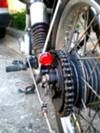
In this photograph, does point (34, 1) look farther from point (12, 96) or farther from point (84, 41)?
point (12, 96)

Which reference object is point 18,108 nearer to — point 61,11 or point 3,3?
point 61,11

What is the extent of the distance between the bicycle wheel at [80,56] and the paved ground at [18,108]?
49 cm

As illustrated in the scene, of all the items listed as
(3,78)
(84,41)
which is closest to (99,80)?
(84,41)

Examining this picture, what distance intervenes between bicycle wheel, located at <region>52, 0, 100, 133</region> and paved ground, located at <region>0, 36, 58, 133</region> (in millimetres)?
492

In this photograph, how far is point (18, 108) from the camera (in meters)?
3.08

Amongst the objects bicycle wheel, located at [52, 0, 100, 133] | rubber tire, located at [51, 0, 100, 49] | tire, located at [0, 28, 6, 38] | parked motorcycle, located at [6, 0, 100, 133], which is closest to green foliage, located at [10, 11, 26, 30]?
tire, located at [0, 28, 6, 38]

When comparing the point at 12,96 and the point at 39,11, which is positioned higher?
the point at 39,11

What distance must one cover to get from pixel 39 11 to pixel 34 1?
0.46 feet

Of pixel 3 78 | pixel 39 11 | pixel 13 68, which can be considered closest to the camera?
pixel 39 11

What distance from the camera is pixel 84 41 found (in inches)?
88.4

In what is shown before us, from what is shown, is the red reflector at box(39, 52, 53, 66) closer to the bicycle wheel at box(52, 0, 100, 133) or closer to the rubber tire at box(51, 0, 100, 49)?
the bicycle wheel at box(52, 0, 100, 133)

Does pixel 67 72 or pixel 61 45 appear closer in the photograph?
pixel 67 72

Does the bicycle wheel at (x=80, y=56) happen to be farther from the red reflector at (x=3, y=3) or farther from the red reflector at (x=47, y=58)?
the red reflector at (x=3, y=3)

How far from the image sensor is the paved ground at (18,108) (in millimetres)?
2701
